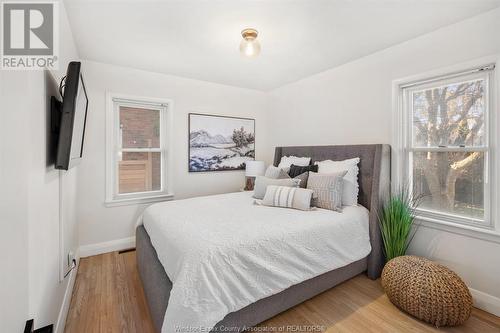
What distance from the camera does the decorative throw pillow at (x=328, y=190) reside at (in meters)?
2.37

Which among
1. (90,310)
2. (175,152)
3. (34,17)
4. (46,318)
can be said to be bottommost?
(90,310)

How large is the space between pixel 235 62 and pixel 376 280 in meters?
2.92

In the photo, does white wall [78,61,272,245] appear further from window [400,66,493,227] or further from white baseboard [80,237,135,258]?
window [400,66,493,227]

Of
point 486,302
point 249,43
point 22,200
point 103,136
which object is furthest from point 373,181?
point 103,136

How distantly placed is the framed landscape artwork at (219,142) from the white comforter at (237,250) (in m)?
1.33

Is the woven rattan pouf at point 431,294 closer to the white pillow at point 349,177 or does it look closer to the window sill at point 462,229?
the window sill at point 462,229

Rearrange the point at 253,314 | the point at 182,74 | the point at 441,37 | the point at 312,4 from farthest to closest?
the point at 182,74 → the point at 441,37 → the point at 312,4 → the point at 253,314

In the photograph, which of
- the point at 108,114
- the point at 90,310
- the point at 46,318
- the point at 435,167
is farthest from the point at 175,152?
the point at 435,167

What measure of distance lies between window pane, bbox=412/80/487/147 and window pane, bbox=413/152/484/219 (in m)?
0.13

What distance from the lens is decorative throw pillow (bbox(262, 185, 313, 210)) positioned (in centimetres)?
233

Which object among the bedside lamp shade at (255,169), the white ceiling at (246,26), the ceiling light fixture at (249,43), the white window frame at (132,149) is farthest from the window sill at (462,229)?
the white window frame at (132,149)

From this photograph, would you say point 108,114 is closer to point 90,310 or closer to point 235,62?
point 235,62

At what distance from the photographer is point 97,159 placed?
2.94 m

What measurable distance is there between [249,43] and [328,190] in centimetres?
161
